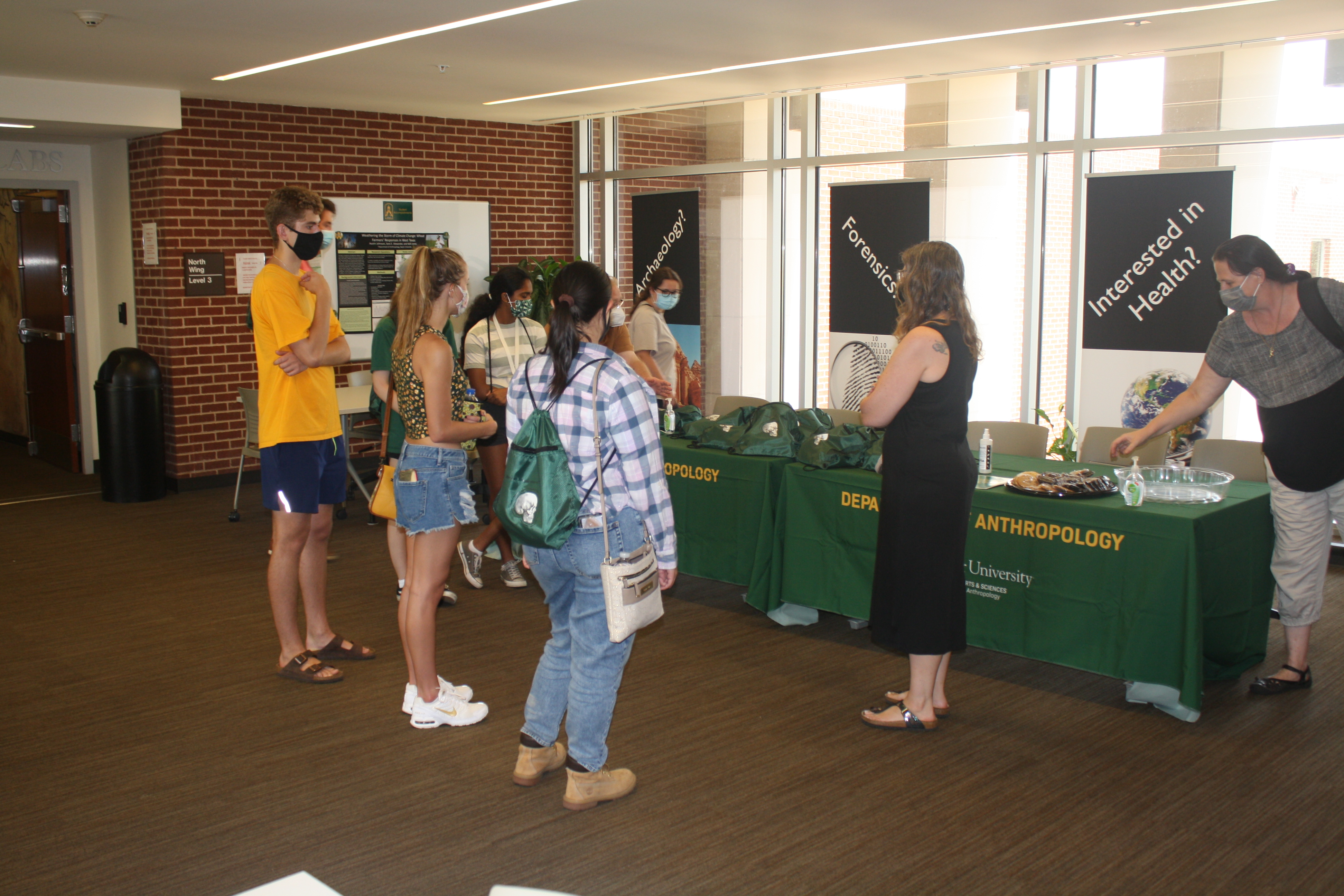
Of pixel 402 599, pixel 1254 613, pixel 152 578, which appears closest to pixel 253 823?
pixel 402 599

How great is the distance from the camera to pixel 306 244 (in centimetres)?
407

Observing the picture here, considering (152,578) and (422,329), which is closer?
(422,329)

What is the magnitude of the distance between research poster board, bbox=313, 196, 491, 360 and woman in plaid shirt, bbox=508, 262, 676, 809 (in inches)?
241

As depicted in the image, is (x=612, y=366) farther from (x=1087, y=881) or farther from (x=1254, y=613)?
(x=1254, y=613)

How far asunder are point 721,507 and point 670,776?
1924mm

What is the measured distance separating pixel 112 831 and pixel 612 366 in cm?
202

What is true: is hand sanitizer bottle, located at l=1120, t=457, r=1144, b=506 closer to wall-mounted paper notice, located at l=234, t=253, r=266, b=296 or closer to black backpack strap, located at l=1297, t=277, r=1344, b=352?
black backpack strap, located at l=1297, t=277, r=1344, b=352

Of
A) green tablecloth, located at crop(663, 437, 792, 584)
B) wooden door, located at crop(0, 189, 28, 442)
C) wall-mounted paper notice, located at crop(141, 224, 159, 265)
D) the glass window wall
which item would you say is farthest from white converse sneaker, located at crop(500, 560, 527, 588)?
wooden door, located at crop(0, 189, 28, 442)

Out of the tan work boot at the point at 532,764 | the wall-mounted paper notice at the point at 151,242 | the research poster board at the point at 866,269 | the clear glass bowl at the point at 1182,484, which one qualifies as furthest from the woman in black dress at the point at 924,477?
the wall-mounted paper notice at the point at 151,242

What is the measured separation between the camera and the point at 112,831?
126 inches

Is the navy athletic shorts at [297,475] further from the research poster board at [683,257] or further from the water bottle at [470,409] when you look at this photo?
the research poster board at [683,257]

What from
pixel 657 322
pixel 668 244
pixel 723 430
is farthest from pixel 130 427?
pixel 723 430

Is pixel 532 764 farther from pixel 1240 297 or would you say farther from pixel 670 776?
pixel 1240 297

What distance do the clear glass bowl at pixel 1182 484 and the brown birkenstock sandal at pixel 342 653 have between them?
3.12 meters
